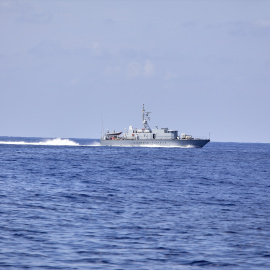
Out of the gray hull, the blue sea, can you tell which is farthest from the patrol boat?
the blue sea

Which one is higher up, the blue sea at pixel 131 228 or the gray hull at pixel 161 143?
the gray hull at pixel 161 143

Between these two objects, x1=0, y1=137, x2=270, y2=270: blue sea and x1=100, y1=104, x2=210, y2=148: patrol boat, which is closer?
x1=0, y1=137, x2=270, y2=270: blue sea

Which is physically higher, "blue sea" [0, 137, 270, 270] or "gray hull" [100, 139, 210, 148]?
"gray hull" [100, 139, 210, 148]

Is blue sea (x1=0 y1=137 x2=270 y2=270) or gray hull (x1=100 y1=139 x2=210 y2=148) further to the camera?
gray hull (x1=100 y1=139 x2=210 y2=148)

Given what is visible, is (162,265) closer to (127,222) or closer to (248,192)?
(127,222)

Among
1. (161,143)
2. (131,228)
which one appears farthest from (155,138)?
(131,228)

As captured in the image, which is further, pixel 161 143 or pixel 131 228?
pixel 161 143

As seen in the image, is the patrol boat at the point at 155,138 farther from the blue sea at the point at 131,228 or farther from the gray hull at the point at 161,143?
the blue sea at the point at 131,228

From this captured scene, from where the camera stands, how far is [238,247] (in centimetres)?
2114

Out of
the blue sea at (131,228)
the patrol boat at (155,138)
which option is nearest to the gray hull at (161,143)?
the patrol boat at (155,138)

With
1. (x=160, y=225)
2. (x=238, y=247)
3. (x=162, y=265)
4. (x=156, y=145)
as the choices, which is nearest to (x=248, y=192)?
(x=160, y=225)

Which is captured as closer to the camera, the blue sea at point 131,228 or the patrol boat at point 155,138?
the blue sea at point 131,228

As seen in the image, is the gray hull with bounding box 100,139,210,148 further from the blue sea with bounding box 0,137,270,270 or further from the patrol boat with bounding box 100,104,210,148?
the blue sea with bounding box 0,137,270,270

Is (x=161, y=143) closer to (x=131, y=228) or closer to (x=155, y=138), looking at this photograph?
(x=155, y=138)
